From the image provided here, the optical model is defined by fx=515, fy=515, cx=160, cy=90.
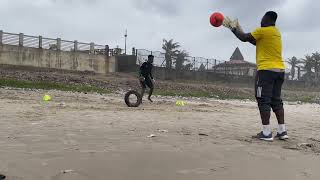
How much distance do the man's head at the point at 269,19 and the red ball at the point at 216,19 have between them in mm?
596

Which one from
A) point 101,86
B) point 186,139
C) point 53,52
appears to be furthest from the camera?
point 53,52

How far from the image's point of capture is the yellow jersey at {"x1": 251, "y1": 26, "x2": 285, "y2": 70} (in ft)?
22.1

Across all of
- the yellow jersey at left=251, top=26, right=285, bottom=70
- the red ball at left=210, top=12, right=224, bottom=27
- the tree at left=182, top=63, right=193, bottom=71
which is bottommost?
the yellow jersey at left=251, top=26, right=285, bottom=70

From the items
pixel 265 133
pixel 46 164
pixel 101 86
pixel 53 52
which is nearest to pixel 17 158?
pixel 46 164

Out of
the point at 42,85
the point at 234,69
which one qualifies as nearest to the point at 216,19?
the point at 42,85

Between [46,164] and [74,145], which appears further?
[74,145]

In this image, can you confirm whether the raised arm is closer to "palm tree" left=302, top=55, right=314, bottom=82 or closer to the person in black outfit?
the person in black outfit

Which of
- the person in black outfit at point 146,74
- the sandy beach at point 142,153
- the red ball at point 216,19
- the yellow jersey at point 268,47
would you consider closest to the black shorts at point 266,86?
the yellow jersey at point 268,47

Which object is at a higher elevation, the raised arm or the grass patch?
the raised arm

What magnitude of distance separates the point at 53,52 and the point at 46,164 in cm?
3626

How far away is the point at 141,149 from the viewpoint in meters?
4.99

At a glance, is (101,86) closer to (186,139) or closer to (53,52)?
(53,52)

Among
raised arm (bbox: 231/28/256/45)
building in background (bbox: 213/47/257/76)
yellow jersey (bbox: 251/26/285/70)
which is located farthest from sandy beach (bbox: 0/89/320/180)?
building in background (bbox: 213/47/257/76)

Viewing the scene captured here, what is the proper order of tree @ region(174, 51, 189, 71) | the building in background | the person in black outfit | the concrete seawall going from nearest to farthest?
the person in black outfit
the concrete seawall
tree @ region(174, 51, 189, 71)
the building in background
